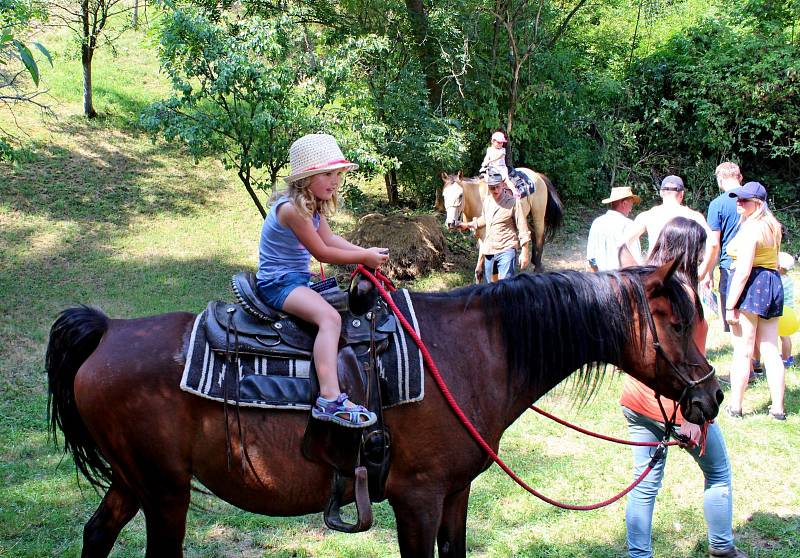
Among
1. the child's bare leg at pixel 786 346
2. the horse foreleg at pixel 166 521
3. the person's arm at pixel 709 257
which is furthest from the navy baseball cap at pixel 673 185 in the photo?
the horse foreleg at pixel 166 521

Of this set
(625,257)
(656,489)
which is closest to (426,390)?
(656,489)

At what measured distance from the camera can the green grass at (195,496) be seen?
4.19 metres

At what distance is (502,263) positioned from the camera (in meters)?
8.23

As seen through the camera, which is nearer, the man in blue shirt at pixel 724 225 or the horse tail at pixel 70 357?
the horse tail at pixel 70 357

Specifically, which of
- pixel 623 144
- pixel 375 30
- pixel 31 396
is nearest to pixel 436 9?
pixel 375 30

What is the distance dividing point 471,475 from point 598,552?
61.2 inches

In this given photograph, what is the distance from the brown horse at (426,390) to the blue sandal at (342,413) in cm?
16

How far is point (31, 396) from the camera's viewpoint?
21.2 ft

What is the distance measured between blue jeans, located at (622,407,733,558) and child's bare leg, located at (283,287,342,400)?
5.83 feet

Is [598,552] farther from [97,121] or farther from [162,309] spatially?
[97,121]

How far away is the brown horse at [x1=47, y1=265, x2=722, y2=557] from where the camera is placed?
2963 millimetres

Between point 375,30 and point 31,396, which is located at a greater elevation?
point 375,30

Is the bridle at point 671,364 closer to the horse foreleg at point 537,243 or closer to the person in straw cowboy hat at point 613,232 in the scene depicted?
the person in straw cowboy hat at point 613,232

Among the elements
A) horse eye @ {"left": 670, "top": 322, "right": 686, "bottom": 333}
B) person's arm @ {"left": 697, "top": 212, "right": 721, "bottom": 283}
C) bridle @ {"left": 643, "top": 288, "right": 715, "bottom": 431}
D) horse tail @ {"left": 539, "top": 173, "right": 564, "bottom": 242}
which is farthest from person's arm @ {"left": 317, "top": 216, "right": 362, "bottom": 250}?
horse tail @ {"left": 539, "top": 173, "right": 564, "bottom": 242}
